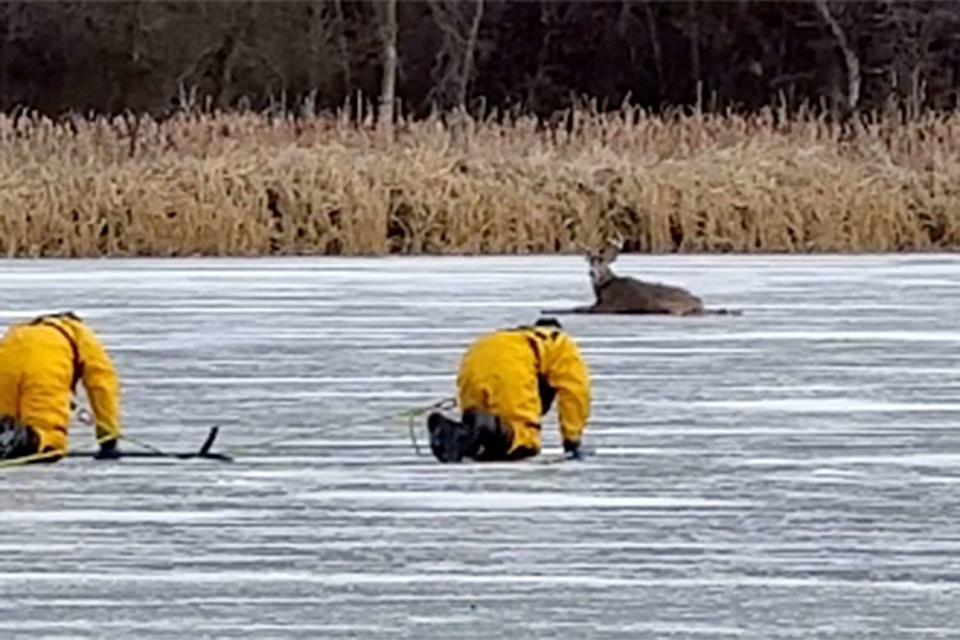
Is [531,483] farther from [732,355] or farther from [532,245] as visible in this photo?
[532,245]

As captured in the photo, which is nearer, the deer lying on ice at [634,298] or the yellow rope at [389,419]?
the yellow rope at [389,419]

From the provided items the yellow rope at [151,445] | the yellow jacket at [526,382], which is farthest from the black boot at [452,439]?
the yellow rope at [151,445]

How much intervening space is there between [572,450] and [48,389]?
157 cm

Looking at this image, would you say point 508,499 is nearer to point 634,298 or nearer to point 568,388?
point 568,388

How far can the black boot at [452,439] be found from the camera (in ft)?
25.5

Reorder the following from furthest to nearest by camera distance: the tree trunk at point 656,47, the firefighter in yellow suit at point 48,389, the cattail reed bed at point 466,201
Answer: the tree trunk at point 656,47 < the cattail reed bed at point 466,201 < the firefighter in yellow suit at point 48,389

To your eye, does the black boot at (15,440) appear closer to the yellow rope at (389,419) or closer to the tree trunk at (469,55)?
Result: the yellow rope at (389,419)

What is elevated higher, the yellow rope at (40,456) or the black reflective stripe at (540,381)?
the black reflective stripe at (540,381)

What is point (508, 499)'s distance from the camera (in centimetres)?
712

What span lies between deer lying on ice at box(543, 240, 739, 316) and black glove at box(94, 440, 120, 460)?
221 inches

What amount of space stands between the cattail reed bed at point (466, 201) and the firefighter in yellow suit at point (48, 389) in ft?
36.4

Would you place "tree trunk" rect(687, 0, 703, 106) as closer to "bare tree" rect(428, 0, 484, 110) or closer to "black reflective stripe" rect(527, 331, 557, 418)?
"bare tree" rect(428, 0, 484, 110)

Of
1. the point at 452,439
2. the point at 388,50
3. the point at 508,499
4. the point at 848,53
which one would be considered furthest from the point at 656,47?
the point at 508,499

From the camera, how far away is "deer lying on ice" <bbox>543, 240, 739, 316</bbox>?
13.2m
